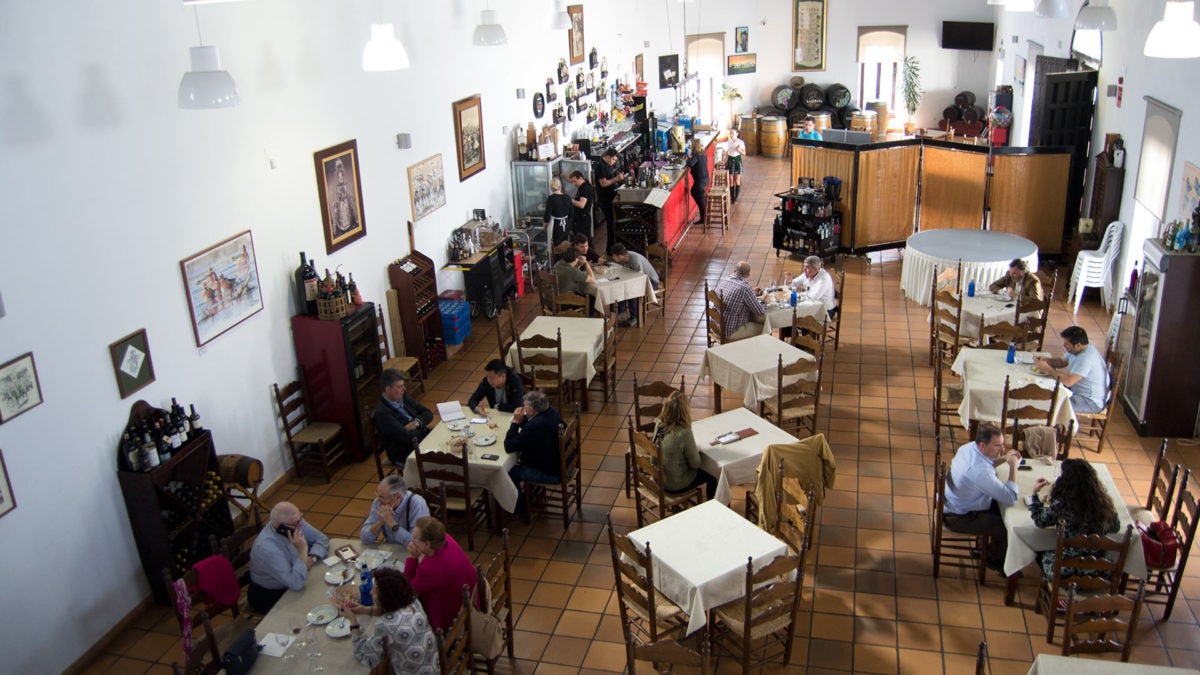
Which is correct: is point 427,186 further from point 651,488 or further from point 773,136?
point 773,136

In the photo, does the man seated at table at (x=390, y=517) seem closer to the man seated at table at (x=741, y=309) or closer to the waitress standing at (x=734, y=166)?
the man seated at table at (x=741, y=309)

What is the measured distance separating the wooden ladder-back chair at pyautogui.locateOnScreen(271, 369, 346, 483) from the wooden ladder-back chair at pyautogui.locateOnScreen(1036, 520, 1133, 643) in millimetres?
5963

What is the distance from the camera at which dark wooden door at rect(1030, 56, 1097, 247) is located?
13.1 metres

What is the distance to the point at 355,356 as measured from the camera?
874 centimetres

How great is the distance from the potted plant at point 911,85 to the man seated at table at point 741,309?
580 inches

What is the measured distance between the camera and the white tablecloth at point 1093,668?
4.70m

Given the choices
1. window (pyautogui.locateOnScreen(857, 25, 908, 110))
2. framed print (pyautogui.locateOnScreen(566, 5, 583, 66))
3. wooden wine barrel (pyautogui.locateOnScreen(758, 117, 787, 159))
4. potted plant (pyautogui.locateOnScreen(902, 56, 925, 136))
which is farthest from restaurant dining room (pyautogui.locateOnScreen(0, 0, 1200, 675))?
window (pyautogui.locateOnScreen(857, 25, 908, 110))

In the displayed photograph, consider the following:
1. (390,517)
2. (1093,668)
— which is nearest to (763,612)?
(1093,668)

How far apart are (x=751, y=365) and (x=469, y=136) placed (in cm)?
561

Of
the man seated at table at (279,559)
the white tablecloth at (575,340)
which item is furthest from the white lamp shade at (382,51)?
the man seated at table at (279,559)

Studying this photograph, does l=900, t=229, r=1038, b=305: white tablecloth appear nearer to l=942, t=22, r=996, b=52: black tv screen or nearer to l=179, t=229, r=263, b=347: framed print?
l=179, t=229, r=263, b=347: framed print

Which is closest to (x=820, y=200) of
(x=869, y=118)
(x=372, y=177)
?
(x=372, y=177)

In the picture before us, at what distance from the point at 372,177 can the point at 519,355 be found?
2595mm

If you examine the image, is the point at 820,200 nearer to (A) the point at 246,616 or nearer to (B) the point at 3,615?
(A) the point at 246,616
